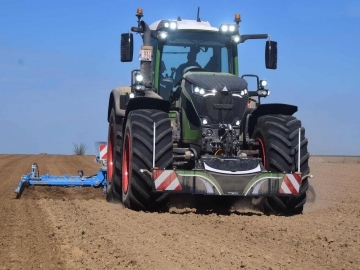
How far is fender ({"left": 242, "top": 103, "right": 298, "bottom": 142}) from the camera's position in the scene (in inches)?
379

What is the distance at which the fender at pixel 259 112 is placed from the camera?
9625mm

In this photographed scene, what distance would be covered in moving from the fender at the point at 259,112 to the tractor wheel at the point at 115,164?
6.80ft

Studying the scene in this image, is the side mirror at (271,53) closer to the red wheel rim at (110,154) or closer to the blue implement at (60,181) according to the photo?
the red wheel rim at (110,154)

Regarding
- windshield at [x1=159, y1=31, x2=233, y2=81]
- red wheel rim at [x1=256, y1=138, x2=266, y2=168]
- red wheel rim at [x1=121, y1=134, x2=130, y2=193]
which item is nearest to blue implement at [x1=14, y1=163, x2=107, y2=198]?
red wheel rim at [x1=121, y1=134, x2=130, y2=193]

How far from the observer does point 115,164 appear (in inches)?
428

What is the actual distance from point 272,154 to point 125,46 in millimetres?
2527

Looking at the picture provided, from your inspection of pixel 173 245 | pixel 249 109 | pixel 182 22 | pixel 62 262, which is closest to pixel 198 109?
pixel 249 109

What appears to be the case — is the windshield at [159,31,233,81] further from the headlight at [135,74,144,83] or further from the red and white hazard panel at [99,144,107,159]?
the red and white hazard panel at [99,144,107,159]

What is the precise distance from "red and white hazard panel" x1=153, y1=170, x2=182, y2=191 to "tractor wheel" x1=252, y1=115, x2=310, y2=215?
57.0 inches

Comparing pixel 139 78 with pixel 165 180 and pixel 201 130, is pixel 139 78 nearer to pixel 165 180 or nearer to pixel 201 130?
pixel 201 130

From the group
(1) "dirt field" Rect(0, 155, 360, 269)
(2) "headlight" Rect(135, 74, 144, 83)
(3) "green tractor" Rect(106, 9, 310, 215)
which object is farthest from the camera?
(2) "headlight" Rect(135, 74, 144, 83)

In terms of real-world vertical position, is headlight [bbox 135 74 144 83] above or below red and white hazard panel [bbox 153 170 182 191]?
above

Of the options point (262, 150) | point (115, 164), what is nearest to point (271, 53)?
point (262, 150)

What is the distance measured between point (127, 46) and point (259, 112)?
2.04m
